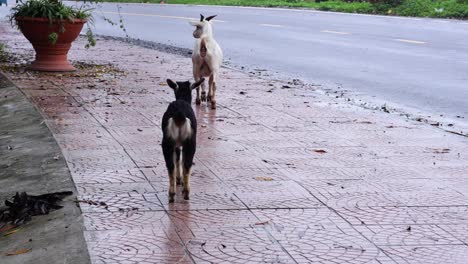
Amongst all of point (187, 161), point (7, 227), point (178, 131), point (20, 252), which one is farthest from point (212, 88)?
point (20, 252)

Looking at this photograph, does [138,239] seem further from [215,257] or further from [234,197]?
[234,197]

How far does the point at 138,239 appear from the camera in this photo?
18.1ft

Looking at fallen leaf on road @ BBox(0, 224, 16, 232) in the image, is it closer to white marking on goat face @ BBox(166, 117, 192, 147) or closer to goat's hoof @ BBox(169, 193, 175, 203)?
goat's hoof @ BBox(169, 193, 175, 203)

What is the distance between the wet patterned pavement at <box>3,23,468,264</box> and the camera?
5.43 meters

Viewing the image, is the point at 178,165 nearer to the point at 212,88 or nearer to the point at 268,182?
the point at 268,182

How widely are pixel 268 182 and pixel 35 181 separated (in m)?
1.96

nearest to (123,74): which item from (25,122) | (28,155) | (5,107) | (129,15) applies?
(5,107)

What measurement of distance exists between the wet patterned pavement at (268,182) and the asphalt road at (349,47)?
2562mm

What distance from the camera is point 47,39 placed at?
1370 centimetres

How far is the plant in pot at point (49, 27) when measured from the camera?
13.5 meters

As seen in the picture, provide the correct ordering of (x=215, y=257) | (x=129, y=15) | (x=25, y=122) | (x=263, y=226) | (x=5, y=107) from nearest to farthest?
(x=215, y=257) → (x=263, y=226) → (x=25, y=122) → (x=5, y=107) → (x=129, y=15)

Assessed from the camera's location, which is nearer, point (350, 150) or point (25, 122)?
point (350, 150)

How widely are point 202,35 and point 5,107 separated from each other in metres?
2.77

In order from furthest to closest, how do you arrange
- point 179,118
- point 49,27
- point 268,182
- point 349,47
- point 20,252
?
point 349,47, point 49,27, point 268,182, point 179,118, point 20,252
